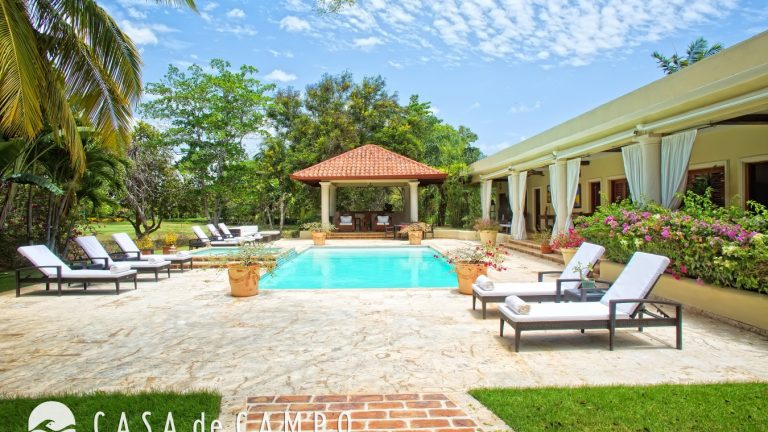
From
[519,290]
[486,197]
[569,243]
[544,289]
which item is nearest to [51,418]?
[519,290]

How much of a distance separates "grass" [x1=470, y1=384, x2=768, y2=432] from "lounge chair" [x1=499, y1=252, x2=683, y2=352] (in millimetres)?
1110

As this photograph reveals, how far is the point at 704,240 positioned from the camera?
20.6ft

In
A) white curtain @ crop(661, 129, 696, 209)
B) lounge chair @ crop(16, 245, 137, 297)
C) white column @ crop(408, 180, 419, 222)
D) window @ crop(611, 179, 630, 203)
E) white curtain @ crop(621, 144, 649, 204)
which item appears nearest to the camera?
lounge chair @ crop(16, 245, 137, 297)

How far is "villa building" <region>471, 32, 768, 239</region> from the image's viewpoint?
7.36 meters

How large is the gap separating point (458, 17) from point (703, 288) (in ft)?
18.7

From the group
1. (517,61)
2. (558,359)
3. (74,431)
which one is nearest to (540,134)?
(517,61)

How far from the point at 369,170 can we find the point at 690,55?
22.9 metres

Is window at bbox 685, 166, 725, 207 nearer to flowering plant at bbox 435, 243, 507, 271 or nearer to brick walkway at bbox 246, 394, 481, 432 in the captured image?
flowering plant at bbox 435, 243, 507, 271

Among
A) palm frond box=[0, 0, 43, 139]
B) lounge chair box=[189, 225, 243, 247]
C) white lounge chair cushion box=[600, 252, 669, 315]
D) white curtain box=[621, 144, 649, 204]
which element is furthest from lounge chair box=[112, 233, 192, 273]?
white curtain box=[621, 144, 649, 204]

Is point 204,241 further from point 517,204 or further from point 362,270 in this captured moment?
point 517,204

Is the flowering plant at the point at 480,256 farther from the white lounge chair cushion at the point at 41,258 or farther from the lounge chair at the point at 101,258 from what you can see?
the white lounge chair cushion at the point at 41,258

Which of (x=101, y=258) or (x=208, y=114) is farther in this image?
(x=208, y=114)

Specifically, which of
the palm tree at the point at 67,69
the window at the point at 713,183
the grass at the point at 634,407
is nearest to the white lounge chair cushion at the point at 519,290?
the grass at the point at 634,407

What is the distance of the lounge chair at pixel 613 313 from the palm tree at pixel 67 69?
6208mm
